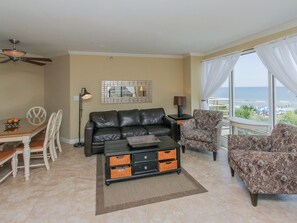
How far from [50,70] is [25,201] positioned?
3.75 meters

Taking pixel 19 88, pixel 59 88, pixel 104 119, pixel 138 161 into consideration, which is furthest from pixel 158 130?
pixel 19 88

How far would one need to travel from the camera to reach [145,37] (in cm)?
348

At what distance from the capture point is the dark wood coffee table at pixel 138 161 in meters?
2.63

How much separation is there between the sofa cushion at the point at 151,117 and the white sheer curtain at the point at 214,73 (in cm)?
124

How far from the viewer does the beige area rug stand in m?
Answer: 2.18

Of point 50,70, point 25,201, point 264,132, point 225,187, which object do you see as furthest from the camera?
point 50,70

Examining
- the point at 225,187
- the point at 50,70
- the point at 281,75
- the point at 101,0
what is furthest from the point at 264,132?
the point at 50,70

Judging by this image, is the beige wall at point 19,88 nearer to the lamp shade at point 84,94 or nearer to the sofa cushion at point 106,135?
the lamp shade at point 84,94

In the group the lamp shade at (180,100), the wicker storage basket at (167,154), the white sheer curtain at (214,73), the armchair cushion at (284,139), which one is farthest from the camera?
the lamp shade at (180,100)

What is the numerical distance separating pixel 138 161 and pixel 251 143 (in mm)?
1727

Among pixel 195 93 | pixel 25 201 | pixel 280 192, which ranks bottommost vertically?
pixel 25 201

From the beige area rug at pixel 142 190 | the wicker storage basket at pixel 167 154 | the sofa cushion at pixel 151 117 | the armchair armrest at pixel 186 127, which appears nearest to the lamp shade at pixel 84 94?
the sofa cushion at pixel 151 117

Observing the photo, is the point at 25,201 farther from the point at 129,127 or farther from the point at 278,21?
the point at 278,21

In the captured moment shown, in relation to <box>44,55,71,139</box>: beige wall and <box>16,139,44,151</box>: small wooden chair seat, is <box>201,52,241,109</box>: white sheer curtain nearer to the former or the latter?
<box>44,55,71,139</box>: beige wall
